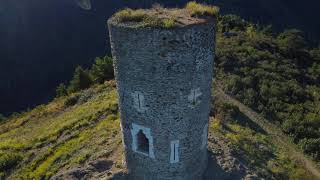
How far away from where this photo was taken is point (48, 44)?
64.8 m

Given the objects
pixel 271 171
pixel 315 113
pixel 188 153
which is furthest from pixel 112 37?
pixel 315 113

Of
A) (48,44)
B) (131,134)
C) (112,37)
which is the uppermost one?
(112,37)

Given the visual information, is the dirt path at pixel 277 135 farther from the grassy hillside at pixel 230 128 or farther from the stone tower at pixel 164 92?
the stone tower at pixel 164 92

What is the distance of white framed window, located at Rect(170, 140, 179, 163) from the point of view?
44.8ft

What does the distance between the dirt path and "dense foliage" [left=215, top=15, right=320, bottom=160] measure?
18.5 inches

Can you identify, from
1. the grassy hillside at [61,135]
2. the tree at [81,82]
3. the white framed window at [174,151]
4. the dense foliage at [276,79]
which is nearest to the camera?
the white framed window at [174,151]

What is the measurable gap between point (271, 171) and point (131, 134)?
271 inches

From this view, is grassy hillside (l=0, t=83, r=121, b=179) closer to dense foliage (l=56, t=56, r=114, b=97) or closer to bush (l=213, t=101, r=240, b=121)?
dense foliage (l=56, t=56, r=114, b=97)

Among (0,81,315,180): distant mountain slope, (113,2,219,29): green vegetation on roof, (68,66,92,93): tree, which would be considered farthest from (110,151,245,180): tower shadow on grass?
(68,66,92,93): tree

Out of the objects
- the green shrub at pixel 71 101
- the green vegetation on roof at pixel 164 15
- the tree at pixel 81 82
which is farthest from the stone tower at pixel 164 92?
the tree at pixel 81 82

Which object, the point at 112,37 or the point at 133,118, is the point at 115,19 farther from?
the point at 133,118

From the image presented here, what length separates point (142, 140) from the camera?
14.6 metres

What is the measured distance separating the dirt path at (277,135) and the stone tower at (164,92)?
776 cm

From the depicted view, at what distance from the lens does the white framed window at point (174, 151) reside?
44.8 ft
